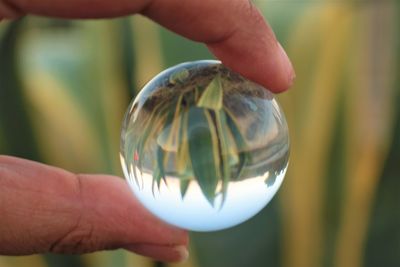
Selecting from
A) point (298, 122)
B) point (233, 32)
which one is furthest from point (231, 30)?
point (298, 122)

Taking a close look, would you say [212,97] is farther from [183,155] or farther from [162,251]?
Result: [162,251]

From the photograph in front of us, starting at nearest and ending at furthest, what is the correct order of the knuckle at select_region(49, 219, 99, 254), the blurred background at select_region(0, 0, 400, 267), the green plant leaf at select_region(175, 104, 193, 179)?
1. the green plant leaf at select_region(175, 104, 193, 179)
2. the knuckle at select_region(49, 219, 99, 254)
3. the blurred background at select_region(0, 0, 400, 267)

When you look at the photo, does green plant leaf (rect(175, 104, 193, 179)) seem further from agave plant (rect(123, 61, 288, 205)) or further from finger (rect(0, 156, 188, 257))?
finger (rect(0, 156, 188, 257))

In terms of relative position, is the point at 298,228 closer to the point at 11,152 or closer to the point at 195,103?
the point at 11,152

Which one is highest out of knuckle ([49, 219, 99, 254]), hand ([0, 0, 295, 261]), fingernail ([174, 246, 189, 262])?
hand ([0, 0, 295, 261])

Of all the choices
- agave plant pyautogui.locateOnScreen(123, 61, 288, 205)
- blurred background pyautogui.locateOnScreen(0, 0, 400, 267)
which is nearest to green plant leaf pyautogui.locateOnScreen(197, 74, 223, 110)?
agave plant pyautogui.locateOnScreen(123, 61, 288, 205)

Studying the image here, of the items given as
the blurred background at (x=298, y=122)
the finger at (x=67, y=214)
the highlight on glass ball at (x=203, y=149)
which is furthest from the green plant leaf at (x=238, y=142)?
the blurred background at (x=298, y=122)

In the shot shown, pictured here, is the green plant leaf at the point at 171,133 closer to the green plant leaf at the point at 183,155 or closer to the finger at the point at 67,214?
the green plant leaf at the point at 183,155

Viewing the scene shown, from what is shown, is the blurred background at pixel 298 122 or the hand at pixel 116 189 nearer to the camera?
the hand at pixel 116 189
